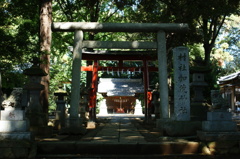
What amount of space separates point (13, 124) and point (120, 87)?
26.3 m

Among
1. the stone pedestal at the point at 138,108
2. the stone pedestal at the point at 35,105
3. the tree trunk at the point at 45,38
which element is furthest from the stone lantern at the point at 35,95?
the stone pedestal at the point at 138,108

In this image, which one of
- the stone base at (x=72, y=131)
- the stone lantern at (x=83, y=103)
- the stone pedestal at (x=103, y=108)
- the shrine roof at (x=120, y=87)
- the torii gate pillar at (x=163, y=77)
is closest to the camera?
the stone base at (x=72, y=131)

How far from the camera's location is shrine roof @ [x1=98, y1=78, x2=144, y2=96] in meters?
30.7

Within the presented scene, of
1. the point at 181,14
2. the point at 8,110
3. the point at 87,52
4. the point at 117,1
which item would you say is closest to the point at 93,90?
the point at 87,52

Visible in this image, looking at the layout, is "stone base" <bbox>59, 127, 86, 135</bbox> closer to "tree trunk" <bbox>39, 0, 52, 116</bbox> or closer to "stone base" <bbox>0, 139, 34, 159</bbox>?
"tree trunk" <bbox>39, 0, 52, 116</bbox>

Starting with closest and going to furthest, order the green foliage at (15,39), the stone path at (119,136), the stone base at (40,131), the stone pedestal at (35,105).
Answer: the stone path at (119,136) → the green foliage at (15,39) → the stone base at (40,131) → the stone pedestal at (35,105)

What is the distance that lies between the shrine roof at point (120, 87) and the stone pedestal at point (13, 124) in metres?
23.6

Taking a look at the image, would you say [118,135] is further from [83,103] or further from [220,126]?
[83,103]

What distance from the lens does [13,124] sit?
629 centimetres

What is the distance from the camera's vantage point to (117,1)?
1462 cm

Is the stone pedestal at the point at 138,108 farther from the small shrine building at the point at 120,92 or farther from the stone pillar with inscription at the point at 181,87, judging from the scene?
the stone pillar with inscription at the point at 181,87

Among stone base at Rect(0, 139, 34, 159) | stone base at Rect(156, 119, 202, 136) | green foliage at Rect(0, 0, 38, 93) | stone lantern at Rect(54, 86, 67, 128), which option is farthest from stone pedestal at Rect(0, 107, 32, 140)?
stone lantern at Rect(54, 86, 67, 128)

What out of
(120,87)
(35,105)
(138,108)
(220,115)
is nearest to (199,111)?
(220,115)

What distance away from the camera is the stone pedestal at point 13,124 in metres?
6.27
